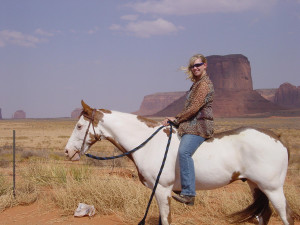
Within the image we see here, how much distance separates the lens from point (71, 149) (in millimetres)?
4215

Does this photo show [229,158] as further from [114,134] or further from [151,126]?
Result: [114,134]

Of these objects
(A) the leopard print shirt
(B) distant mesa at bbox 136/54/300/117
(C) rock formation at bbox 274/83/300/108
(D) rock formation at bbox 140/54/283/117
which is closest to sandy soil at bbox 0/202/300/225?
(A) the leopard print shirt

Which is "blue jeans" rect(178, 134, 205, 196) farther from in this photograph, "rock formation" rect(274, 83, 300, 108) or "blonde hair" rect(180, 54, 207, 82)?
"rock formation" rect(274, 83, 300, 108)

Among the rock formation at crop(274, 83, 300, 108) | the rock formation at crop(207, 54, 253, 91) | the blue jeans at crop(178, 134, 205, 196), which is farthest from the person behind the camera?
the rock formation at crop(274, 83, 300, 108)

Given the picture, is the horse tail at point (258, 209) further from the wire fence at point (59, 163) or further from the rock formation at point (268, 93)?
the rock formation at point (268, 93)

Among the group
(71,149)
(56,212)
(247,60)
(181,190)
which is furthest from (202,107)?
(247,60)

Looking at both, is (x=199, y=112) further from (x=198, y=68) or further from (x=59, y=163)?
(x=59, y=163)

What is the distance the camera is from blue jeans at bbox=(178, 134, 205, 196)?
13.0ft

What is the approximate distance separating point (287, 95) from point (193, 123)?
155 meters

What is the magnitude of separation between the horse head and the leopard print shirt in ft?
3.49

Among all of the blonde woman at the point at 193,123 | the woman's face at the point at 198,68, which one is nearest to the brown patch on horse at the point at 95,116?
the blonde woman at the point at 193,123

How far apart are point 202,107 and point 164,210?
135 cm

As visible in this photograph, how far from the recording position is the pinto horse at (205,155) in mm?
4020

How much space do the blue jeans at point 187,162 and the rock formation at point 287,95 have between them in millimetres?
150338
